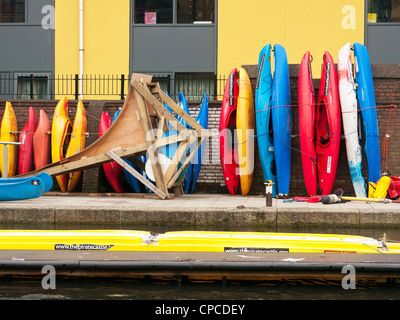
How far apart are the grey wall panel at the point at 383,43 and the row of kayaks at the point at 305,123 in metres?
4.79

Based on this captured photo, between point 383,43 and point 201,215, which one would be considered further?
point 383,43

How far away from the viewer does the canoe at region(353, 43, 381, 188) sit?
12062mm

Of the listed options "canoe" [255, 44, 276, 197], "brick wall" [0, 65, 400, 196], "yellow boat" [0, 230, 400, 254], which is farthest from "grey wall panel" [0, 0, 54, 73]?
"yellow boat" [0, 230, 400, 254]

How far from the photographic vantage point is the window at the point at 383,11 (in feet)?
56.8

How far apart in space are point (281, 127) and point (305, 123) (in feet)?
1.49

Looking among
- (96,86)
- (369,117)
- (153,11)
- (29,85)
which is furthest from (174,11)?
(369,117)

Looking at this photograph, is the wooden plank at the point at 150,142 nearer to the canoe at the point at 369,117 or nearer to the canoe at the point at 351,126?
the canoe at the point at 351,126

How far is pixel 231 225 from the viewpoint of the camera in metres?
9.79

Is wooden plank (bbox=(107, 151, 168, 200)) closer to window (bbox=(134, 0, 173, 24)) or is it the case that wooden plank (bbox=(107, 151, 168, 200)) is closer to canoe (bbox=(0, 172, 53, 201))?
canoe (bbox=(0, 172, 53, 201))

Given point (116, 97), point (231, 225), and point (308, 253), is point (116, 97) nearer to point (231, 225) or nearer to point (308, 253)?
point (231, 225)

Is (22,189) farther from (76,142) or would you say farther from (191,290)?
(191,290)

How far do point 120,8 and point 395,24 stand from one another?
7274mm

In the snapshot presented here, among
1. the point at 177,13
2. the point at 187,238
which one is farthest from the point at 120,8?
the point at 187,238

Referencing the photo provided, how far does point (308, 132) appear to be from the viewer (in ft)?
40.5
